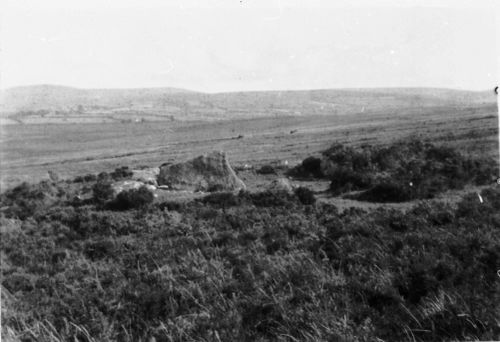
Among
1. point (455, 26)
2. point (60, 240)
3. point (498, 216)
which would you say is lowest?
point (60, 240)

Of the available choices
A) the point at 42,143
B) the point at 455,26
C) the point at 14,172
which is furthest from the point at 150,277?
the point at 42,143

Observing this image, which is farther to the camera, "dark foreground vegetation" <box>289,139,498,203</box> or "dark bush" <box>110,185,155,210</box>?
"dark bush" <box>110,185,155,210</box>

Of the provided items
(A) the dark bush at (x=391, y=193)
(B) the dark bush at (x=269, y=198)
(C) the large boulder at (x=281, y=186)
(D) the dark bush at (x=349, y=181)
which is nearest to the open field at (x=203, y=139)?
(A) the dark bush at (x=391, y=193)

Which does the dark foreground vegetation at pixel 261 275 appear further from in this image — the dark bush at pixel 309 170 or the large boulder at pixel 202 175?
the large boulder at pixel 202 175

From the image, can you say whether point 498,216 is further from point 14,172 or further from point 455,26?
point 14,172

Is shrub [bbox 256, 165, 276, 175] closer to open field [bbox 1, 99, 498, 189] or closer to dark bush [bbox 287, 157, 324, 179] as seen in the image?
dark bush [bbox 287, 157, 324, 179]

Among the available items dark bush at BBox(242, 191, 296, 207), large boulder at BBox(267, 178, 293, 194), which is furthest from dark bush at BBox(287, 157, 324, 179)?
dark bush at BBox(242, 191, 296, 207)

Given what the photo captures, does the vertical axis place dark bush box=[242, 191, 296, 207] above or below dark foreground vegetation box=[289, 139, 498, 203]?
below
